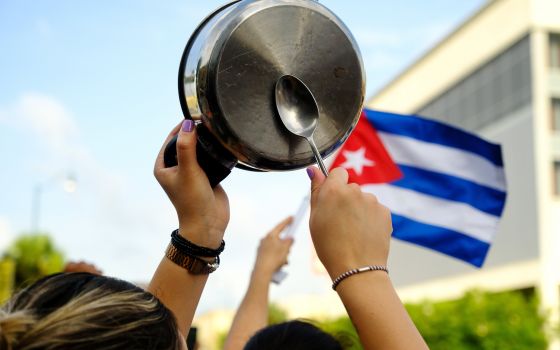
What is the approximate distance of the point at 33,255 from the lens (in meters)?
45.8

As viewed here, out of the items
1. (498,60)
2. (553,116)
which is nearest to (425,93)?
(498,60)

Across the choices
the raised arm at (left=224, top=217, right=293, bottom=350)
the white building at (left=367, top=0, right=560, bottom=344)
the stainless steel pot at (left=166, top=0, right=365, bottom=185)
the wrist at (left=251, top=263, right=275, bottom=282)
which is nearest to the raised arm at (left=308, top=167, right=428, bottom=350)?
the stainless steel pot at (left=166, top=0, right=365, bottom=185)

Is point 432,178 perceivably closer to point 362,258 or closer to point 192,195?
point 192,195

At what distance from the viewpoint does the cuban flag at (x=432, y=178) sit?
642 centimetres

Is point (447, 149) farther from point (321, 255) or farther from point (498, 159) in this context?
point (321, 255)

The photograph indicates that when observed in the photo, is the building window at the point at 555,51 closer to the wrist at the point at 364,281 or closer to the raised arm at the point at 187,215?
the raised arm at the point at 187,215

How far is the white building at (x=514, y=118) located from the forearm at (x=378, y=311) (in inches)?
1124

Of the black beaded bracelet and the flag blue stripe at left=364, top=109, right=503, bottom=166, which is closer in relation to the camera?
the black beaded bracelet

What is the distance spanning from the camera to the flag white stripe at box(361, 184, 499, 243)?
6.39 metres

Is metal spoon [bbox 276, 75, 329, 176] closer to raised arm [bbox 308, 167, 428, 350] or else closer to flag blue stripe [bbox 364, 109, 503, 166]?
raised arm [bbox 308, 167, 428, 350]

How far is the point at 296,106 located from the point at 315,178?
0.16 meters

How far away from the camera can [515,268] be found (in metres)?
35.7

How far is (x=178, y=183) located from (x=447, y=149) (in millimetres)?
A: 5171

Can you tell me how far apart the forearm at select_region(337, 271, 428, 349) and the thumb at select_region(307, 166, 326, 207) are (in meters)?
0.18
